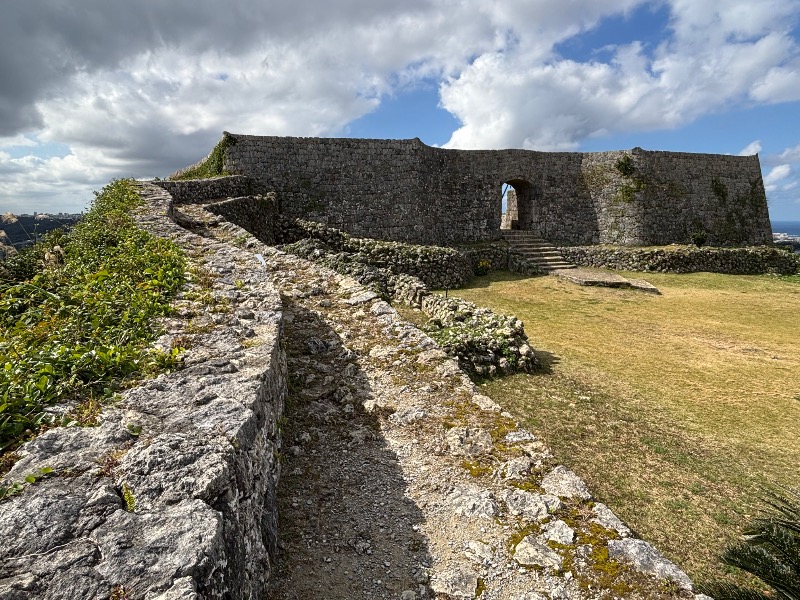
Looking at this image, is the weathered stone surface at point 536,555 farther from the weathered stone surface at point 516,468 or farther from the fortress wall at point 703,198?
the fortress wall at point 703,198

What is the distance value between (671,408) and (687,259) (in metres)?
17.9

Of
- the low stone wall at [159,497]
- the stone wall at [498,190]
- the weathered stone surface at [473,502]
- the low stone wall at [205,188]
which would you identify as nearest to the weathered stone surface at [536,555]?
the weathered stone surface at [473,502]

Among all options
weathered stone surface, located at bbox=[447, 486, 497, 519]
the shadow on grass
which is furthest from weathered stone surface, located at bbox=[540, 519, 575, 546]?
the shadow on grass

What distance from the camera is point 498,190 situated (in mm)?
23016

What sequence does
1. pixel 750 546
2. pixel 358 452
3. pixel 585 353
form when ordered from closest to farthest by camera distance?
pixel 750 546, pixel 358 452, pixel 585 353

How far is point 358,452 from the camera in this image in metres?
4.31

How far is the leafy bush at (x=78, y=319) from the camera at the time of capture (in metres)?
2.86

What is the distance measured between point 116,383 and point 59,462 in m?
0.86

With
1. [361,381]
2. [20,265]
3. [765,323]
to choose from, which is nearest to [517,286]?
[765,323]

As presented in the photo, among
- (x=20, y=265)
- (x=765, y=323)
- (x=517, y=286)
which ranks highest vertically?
(x=20, y=265)

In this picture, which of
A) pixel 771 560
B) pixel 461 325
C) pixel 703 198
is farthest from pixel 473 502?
pixel 703 198

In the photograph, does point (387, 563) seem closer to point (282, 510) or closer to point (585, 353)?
point (282, 510)

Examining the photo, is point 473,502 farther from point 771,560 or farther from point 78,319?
point 78,319

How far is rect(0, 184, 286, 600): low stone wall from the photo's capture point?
1.79m
